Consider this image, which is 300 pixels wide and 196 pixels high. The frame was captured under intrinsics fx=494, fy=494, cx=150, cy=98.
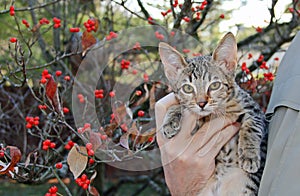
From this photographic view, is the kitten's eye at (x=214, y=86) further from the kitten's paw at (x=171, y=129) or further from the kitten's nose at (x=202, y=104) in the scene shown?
the kitten's paw at (x=171, y=129)

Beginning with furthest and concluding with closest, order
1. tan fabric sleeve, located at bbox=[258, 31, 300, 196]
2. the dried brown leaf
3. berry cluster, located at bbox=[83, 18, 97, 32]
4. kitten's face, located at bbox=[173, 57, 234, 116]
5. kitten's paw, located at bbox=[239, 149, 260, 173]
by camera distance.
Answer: berry cluster, located at bbox=[83, 18, 97, 32] < the dried brown leaf < kitten's face, located at bbox=[173, 57, 234, 116] < kitten's paw, located at bbox=[239, 149, 260, 173] < tan fabric sleeve, located at bbox=[258, 31, 300, 196]

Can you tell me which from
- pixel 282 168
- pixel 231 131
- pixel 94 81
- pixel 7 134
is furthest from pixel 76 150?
pixel 7 134

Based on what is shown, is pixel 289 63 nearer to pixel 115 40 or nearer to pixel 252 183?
pixel 252 183

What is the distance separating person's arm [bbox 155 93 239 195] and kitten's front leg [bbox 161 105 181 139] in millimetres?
17

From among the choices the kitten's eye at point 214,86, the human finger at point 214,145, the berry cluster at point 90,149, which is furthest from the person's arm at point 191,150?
the berry cluster at point 90,149

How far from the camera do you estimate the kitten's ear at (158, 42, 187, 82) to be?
192cm

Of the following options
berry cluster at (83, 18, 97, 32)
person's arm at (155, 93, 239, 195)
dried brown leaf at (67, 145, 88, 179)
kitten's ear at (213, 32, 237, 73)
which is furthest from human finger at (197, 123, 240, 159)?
berry cluster at (83, 18, 97, 32)

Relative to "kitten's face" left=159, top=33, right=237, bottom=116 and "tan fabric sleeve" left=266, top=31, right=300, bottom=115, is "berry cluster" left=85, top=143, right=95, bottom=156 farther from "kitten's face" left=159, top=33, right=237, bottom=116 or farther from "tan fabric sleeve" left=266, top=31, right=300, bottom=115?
"tan fabric sleeve" left=266, top=31, right=300, bottom=115

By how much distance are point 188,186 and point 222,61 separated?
0.50m

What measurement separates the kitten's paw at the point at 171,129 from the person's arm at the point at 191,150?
0.05ft

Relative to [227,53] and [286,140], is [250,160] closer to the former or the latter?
[286,140]

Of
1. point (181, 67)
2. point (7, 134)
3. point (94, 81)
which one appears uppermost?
point (181, 67)

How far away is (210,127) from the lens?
1905 millimetres

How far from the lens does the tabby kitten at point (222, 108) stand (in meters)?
1.82
